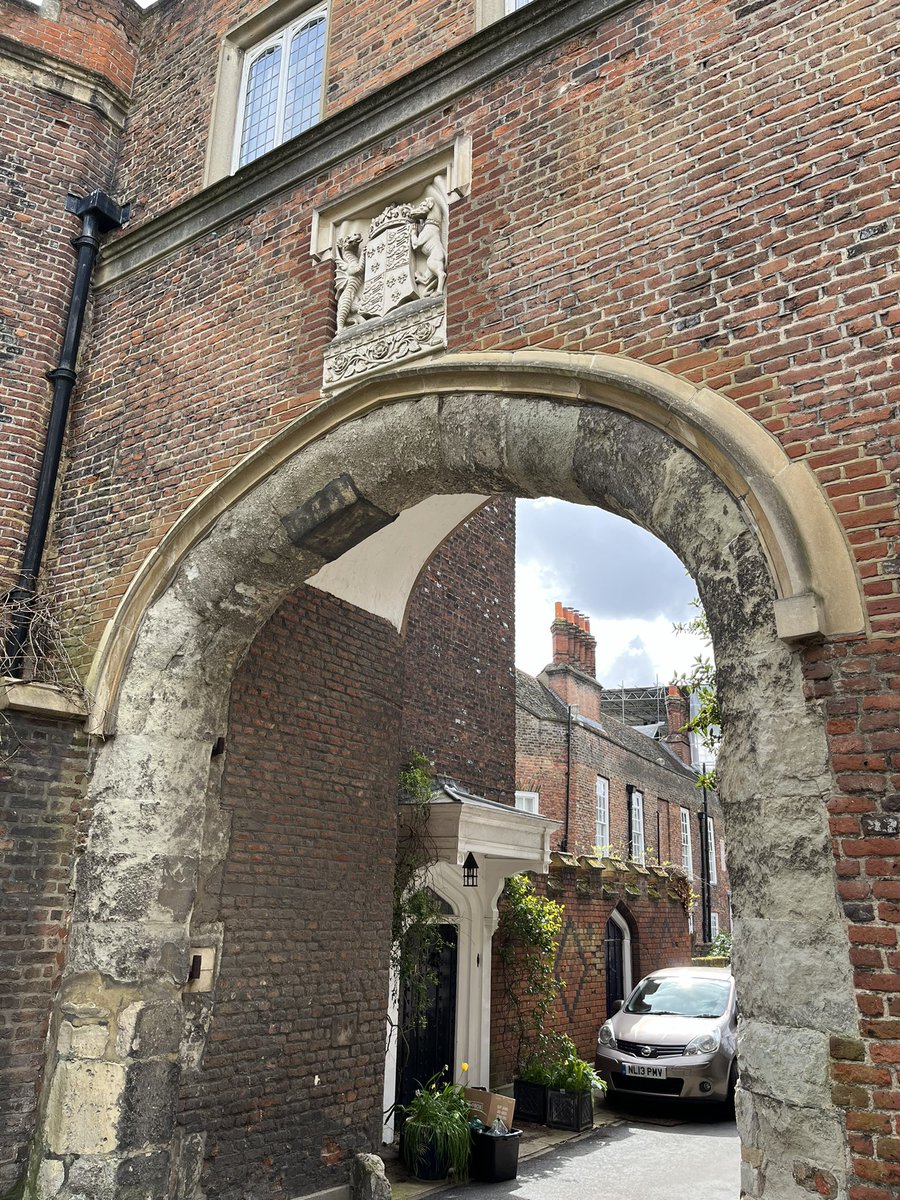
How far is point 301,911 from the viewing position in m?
6.70

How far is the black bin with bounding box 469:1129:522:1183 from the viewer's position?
8.01 metres

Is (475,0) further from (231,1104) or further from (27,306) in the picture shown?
(231,1104)

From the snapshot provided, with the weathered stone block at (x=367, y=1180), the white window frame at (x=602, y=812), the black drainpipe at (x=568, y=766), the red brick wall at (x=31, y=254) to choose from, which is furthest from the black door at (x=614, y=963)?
the red brick wall at (x=31, y=254)

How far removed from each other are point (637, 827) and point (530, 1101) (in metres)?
12.7

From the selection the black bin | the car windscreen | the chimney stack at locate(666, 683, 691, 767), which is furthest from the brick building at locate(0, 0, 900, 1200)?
the chimney stack at locate(666, 683, 691, 767)

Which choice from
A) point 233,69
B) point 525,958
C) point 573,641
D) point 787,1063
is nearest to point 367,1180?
point 525,958

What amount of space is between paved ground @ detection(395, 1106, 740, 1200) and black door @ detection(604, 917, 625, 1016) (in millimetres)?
2481

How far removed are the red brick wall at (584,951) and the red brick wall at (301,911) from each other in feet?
10.4

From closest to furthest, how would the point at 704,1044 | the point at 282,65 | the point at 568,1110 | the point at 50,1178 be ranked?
the point at 50,1178 → the point at 282,65 → the point at 568,1110 → the point at 704,1044

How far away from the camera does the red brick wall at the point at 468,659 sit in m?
9.83

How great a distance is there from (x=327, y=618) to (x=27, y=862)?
8.79 ft

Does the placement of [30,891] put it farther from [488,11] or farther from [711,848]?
[711,848]

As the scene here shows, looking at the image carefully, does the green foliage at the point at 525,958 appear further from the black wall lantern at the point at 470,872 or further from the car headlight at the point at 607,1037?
the car headlight at the point at 607,1037

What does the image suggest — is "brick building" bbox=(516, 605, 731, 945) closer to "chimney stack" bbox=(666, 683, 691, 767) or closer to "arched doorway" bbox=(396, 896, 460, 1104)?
"chimney stack" bbox=(666, 683, 691, 767)
